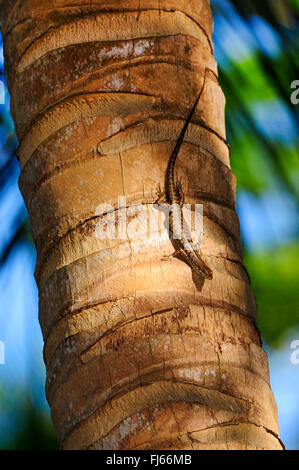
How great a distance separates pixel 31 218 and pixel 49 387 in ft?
1.67

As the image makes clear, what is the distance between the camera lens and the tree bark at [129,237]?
1643 mm

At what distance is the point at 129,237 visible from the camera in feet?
5.90

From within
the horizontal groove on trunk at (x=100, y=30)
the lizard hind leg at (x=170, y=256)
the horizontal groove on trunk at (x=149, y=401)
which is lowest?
the horizontal groove on trunk at (x=149, y=401)

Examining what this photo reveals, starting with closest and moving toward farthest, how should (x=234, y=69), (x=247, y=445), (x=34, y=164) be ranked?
(x=247, y=445), (x=34, y=164), (x=234, y=69)

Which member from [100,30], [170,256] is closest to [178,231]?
[170,256]

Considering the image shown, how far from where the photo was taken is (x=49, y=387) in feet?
6.07

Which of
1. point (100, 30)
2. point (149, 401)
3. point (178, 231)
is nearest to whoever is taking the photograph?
point (149, 401)

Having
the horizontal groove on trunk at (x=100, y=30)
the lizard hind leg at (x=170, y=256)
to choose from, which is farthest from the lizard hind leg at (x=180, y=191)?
the horizontal groove on trunk at (x=100, y=30)

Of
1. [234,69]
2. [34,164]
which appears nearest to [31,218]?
[34,164]

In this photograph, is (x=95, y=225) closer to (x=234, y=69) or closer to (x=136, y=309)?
(x=136, y=309)

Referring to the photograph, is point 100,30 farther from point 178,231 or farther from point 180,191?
point 178,231

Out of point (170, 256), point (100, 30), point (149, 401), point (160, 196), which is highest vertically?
point (100, 30)

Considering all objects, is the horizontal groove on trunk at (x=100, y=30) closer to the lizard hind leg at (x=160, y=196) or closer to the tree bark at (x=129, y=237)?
the tree bark at (x=129, y=237)

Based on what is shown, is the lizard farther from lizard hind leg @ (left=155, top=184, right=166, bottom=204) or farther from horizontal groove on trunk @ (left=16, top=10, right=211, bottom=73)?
horizontal groove on trunk @ (left=16, top=10, right=211, bottom=73)
